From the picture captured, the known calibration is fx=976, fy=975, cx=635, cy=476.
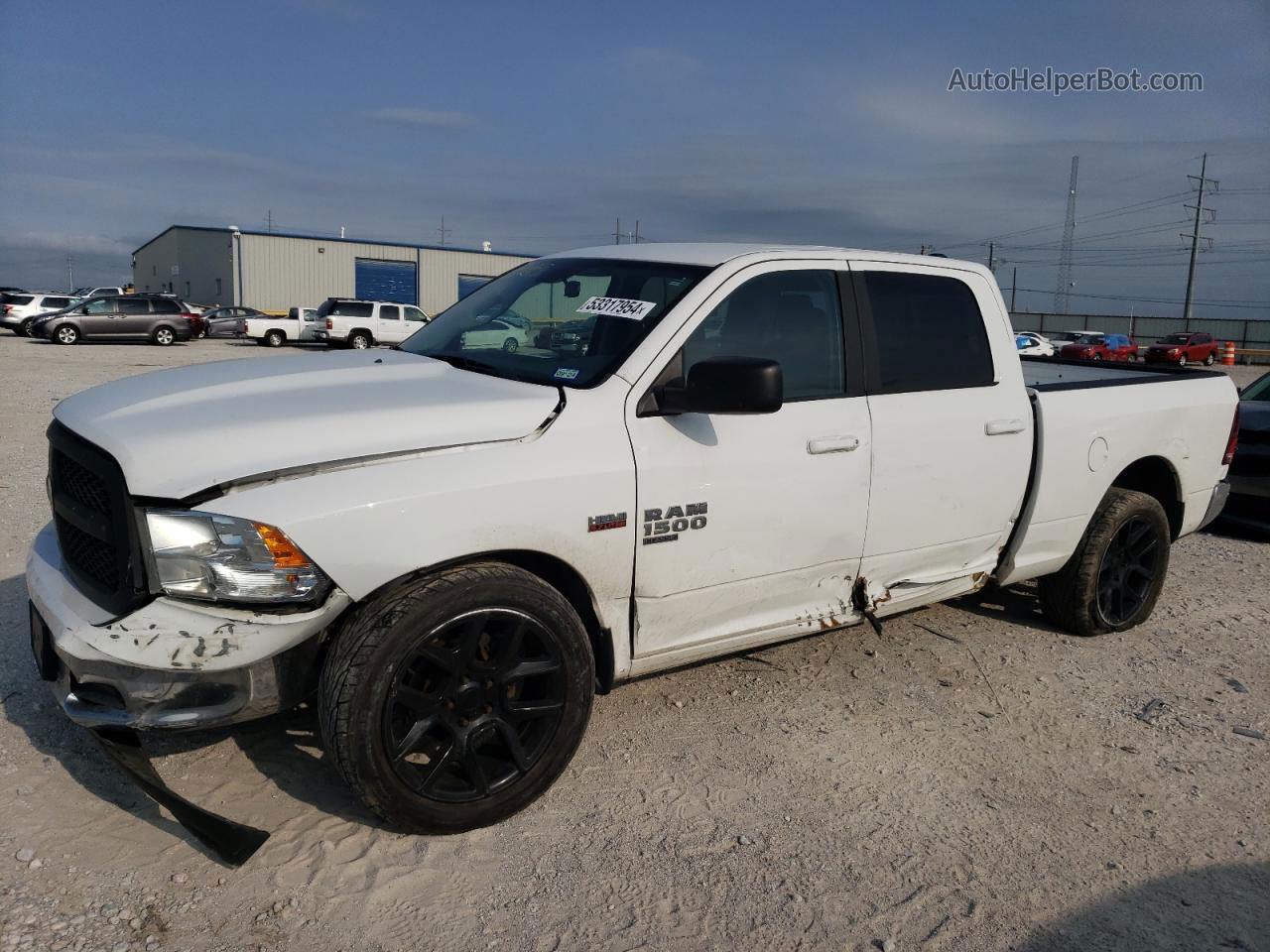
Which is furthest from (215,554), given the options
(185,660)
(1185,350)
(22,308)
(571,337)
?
(1185,350)

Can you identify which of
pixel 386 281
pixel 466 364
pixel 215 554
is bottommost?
pixel 215 554

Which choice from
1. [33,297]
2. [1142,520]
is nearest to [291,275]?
[33,297]

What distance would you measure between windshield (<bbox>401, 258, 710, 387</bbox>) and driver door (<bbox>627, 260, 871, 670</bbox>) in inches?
7.9

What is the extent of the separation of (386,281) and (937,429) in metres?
55.2

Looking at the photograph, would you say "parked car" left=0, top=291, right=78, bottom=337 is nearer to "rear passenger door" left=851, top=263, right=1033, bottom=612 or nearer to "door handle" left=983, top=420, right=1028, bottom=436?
"rear passenger door" left=851, top=263, right=1033, bottom=612

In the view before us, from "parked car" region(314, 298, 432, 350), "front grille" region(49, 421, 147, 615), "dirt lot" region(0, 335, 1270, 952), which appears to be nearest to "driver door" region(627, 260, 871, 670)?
"dirt lot" region(0, 335, 1270, 952)

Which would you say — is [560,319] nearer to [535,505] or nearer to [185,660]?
[535,505]

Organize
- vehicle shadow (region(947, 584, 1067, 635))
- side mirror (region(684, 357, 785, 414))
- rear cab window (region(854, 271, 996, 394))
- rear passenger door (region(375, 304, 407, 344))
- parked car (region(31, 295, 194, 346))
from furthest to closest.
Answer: rear passenger door (region(375, 304, 407, 344))
parked car (region(31, 295, 194, 346))
vehicle shadow (region(947, 584, 1067, 635))
rear cab window (region(854, 271, 996, 394))
side mirror (region(684, 357, 785, 414))

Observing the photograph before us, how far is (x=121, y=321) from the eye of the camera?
3142 cm

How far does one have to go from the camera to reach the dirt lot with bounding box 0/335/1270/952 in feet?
9.00

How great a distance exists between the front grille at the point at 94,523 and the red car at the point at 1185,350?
3840cm

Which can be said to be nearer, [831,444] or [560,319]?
[831,444]

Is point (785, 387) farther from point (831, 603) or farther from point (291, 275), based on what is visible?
point (291, 275)

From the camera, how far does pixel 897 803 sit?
11.4 ft
